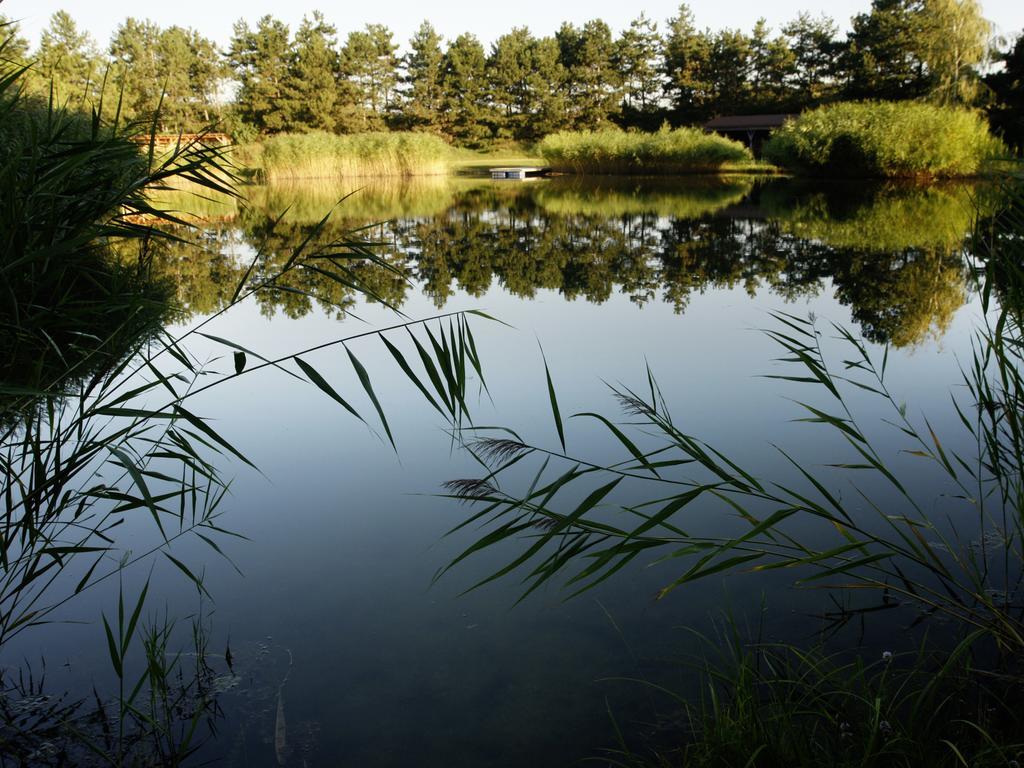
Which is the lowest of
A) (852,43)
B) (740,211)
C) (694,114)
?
(740,211)

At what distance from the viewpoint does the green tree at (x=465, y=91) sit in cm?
4316

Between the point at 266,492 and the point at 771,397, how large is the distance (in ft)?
9.68

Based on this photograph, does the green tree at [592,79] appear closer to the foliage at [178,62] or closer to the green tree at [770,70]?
the green tree at [770,70]

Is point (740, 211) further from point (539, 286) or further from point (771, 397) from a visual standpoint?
point (771, 397)

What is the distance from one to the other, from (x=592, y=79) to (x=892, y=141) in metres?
25.2

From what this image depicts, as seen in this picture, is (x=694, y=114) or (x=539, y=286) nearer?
(x=539, y=286)

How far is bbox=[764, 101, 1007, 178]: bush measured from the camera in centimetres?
1980

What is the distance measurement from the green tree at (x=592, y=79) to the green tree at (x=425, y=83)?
→ 678 centimetres

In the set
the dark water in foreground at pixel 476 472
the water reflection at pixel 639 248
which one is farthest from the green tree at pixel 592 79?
the dark water in foreground at pixel 476 472

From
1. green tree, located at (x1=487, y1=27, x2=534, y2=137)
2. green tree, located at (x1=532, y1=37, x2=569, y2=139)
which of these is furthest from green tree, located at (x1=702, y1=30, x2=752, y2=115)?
green tree, located at (x1=487, y1=27, x2=534, y2=137)

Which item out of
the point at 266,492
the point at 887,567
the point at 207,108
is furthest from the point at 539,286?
the point at 207,108

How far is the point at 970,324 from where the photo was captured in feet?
22.4

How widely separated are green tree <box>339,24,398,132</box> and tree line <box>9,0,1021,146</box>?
70 mm

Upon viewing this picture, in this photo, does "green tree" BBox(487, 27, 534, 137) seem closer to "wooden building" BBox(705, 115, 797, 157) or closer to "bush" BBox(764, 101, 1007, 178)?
"wooden building" BBox(705, 115, 797, 157)
